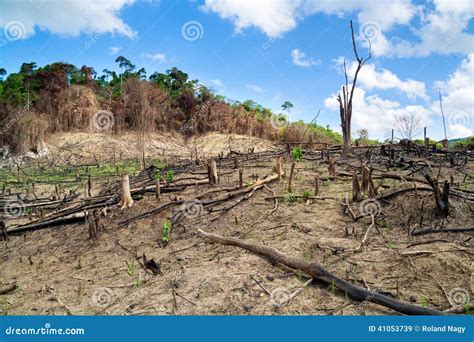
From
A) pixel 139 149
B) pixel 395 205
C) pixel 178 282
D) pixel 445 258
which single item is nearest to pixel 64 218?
pixel 178 282

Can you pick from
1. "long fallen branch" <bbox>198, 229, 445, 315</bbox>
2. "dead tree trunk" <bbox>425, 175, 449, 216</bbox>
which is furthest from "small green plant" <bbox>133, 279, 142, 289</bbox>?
"dead tree trunk" <bbox>425, 175, 449, 216</bbox>

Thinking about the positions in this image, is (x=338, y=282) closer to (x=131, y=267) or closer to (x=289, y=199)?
(x=131, y=267)

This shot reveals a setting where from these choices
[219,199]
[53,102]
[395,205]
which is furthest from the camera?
[53,102]

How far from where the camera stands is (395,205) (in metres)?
6.43

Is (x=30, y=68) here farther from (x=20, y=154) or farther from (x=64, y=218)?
(x=64, y=218)

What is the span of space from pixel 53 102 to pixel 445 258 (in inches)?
945

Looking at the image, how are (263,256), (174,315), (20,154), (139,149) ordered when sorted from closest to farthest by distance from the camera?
(174,315) < (263,256) < (20,154) < (139,149)
